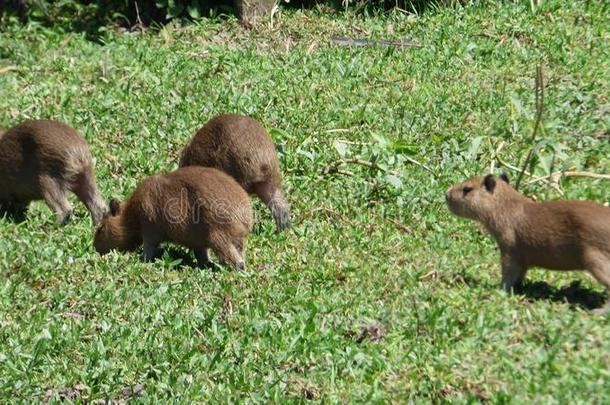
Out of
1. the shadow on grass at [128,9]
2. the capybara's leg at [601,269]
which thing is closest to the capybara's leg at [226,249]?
the capybara's leg at [601,269]

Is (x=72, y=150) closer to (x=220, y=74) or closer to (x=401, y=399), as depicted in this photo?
(x=220, y=74)

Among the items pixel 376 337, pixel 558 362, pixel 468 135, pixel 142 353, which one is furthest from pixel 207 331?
pixel 468 135

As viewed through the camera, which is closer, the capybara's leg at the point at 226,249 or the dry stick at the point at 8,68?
the capybara's leg at the point at 226,249

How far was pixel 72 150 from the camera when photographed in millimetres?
9336

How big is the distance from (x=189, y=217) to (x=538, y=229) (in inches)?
90.4

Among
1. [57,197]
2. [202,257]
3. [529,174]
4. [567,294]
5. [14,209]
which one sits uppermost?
[567,294]

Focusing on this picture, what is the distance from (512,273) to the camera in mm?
7004

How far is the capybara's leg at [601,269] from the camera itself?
656 centimetres

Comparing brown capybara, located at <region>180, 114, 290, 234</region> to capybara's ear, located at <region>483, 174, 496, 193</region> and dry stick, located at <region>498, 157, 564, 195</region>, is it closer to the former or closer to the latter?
dry stick, located at <region>498, 157, 564, 195</region>

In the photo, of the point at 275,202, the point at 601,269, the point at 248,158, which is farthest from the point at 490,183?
the point at 248,158

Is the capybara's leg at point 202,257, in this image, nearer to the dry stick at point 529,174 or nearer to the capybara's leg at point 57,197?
the capybara's leg at point 57,197

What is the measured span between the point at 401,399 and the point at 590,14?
279 inches

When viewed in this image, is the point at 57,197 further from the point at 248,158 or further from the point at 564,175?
the point at 564,175

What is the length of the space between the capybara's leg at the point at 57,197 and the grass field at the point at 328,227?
0.31 ft
